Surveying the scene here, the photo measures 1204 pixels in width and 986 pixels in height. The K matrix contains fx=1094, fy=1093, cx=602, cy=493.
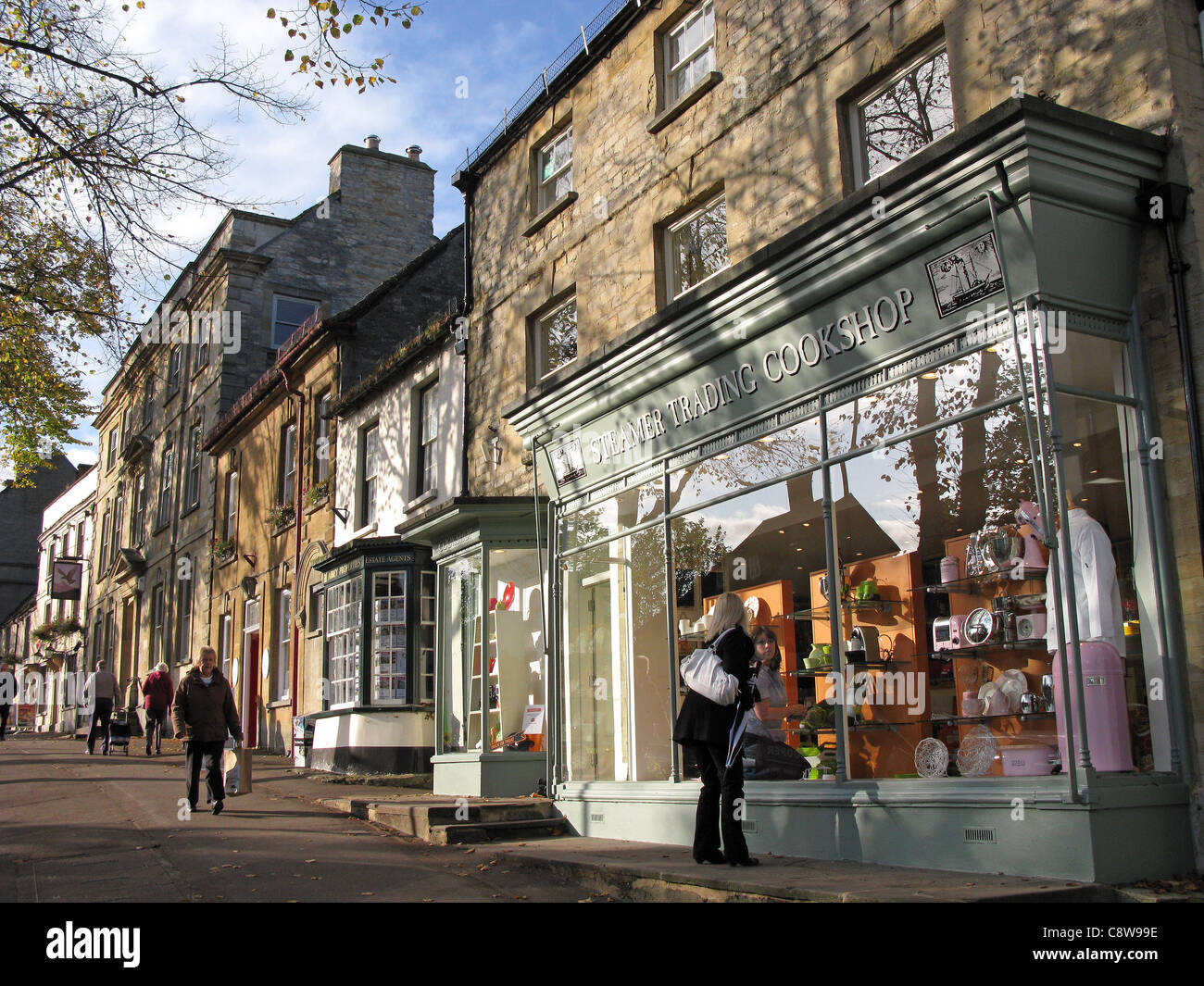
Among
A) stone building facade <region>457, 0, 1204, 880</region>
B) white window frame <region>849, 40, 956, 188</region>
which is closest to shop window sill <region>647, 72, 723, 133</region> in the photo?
stone building facade <region>457, 0, 1204, 880</region>

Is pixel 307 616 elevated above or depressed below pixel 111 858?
above

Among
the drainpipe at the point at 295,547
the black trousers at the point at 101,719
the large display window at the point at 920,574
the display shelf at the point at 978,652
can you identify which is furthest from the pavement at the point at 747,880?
the black trousers at the point at 101,719

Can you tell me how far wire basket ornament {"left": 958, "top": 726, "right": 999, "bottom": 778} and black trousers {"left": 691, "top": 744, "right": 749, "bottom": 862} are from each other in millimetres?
1495

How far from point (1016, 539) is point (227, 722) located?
8.53m

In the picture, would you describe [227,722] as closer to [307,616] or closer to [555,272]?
[555,272]

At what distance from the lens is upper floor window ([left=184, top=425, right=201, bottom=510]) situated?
30.0m

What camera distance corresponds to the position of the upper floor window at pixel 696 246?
11156 mm

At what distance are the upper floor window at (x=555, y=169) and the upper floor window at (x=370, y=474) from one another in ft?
20.2

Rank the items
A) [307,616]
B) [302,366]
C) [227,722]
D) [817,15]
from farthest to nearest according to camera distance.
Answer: [302,366] < [307,616] < [227,722] < [817,15]

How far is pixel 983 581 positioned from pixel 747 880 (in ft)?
9.15


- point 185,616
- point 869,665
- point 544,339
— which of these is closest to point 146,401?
point 185,616

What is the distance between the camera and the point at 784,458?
8.96 metres

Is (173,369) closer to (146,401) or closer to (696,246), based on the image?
(146,401)
